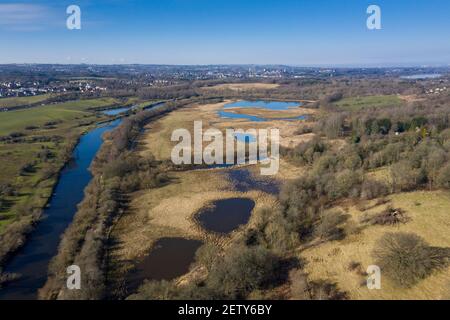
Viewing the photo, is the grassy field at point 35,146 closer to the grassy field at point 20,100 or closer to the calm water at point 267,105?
the grassy field at point 20,100

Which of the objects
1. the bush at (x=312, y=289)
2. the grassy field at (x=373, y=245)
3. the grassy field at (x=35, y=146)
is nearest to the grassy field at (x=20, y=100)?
the grassy field at (x=35, y=146)

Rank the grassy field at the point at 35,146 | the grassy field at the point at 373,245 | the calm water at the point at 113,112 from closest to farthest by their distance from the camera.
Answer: the grassy field at the point at 373,245 < the grassy field at the point at 35,146 < the calm water at the point at 113,112

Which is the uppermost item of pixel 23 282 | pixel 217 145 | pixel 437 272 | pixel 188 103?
pixel 188 103

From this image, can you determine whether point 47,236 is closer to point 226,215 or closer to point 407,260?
point 226,215

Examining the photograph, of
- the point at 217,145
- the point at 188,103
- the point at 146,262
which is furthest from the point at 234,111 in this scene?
the point at 146,262

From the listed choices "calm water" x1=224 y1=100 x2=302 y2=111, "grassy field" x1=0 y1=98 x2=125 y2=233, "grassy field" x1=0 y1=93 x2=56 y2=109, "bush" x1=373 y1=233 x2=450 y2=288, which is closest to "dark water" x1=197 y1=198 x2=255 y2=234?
"bush" x1=373 y1=233 x2=450 y2=288

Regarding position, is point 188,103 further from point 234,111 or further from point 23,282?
point 23,282
